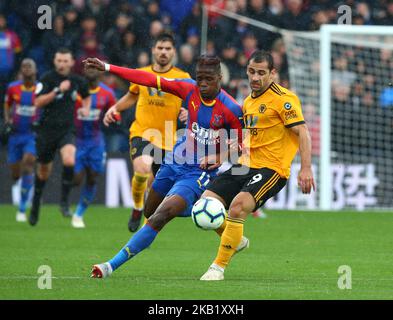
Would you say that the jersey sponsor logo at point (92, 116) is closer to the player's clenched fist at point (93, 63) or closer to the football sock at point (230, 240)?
the player's clenched fist at point (93, 63)

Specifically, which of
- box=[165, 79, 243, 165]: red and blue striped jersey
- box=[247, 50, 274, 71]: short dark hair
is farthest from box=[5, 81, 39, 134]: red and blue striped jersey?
box=[247, 50, 274, 71]: short dark hair

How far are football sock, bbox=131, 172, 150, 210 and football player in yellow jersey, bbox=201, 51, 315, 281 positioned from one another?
3.35 meters

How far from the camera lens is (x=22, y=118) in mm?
16922

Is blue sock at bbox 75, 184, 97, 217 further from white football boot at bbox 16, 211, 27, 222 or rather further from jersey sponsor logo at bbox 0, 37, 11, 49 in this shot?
jersey sponsor logo at bbox 0, 37, 11, 49

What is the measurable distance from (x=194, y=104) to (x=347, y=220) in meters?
7.53

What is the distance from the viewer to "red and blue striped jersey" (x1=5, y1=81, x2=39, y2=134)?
661 inches

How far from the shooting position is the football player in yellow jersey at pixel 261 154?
909 centimetres

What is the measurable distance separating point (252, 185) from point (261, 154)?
1.28ft

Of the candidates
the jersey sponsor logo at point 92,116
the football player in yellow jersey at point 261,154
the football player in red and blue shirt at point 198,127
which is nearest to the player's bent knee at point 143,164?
the football player in red and blue shirt at point 198,127

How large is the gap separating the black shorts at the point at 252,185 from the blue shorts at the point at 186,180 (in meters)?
0.14

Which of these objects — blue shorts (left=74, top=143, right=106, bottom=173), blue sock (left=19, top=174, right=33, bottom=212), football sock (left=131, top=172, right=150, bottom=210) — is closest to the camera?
football sock (left=131, top=172, right=150, bottom=210)

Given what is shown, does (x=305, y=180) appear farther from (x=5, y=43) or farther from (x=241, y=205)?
(x=5, y=43)

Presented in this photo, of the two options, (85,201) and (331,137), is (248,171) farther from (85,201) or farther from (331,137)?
(331,137)

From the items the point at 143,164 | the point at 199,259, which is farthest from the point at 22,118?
the point at 199,259
